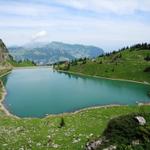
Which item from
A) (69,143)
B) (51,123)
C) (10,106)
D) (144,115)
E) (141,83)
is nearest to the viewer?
(144,115)

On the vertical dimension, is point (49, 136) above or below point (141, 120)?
below

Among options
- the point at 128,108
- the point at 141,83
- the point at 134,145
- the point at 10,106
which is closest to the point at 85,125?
the point at 128,108

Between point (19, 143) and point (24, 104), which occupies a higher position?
point (19, 143)

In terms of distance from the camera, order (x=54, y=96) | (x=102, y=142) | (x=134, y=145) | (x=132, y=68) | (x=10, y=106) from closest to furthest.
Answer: (x=134, y=145) → (x=102, y=142) → (x=10, y=106) → (x=54, y=96) → (x=132, y=68)

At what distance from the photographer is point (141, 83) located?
16588 cm

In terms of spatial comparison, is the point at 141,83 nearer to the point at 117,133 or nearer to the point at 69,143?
the point at 69,143

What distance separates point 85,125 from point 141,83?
124874 mm

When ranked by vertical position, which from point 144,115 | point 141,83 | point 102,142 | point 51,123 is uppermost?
point 144,115

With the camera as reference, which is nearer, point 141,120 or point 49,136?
point 141,120

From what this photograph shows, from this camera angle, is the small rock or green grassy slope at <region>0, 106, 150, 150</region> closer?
the small rock

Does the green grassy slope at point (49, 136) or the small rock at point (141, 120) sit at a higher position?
the small rock at point (141, 120)

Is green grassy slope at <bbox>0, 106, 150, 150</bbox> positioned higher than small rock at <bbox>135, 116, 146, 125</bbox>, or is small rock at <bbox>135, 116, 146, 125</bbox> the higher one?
small rock at <bbox>135, 116, 146, 125</bbox>

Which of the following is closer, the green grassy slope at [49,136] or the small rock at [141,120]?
the small rock at [141,120]

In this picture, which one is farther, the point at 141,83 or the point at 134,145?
the point at 141,83
